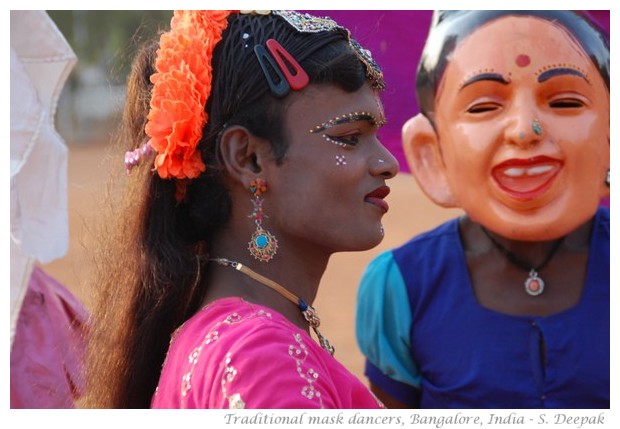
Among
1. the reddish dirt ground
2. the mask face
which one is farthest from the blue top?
the reddish dirt ground


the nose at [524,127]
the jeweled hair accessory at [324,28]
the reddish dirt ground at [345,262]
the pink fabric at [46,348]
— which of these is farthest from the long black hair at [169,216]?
the reddish dirt ground at [345,262]

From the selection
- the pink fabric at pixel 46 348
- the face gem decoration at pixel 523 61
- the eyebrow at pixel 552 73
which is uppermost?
the face gem decoration at pixel 523 61

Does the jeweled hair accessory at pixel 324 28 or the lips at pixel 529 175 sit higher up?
the jeweled hair accessory at pixel 324 28

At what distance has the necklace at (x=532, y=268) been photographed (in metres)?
2.88

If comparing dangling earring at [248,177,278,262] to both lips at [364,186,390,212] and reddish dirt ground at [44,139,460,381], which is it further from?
reddish dirt ground at [44,139,460,381]

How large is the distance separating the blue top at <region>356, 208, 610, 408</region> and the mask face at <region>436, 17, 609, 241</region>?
0.25 m

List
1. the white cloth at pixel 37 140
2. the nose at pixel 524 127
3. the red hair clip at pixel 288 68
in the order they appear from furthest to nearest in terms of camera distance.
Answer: the white cloth at pixel 37 140
the nose at pixel 524 127
the red hair clip at pixel 288 68

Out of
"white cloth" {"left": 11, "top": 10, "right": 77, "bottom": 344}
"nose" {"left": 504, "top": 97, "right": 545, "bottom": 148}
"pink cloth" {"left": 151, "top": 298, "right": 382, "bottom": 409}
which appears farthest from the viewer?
"white cloth" {"left": 11, "top": 10, "right": 77, "bottom": 344}

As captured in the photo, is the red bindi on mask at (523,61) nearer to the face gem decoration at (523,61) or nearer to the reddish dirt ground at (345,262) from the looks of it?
the face gem decoration at (523,61)

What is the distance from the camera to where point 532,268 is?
2910mm

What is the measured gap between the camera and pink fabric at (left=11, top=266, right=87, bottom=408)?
273 centimetres

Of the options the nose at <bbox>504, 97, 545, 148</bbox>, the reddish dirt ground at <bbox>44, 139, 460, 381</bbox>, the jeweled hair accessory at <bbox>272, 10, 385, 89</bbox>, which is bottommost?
the reddish dirt ground at <bbox>44, 139, 460, 381</bbox>

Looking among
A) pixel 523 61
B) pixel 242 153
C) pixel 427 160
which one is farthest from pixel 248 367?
pixel 427 160

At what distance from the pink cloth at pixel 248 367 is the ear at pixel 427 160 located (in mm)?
1353
